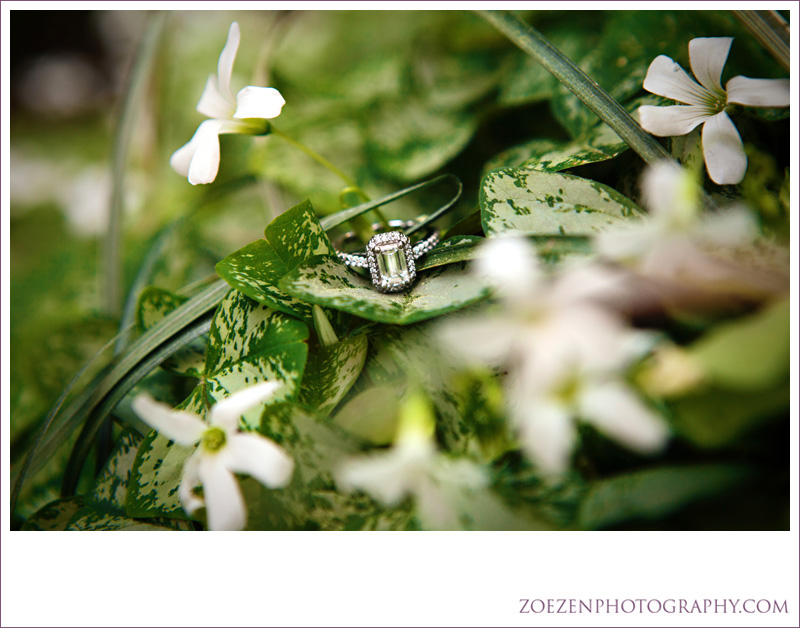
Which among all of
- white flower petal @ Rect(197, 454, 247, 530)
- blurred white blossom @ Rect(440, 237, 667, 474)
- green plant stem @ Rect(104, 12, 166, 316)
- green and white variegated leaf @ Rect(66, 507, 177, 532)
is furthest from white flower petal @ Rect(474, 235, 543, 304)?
green plant stem @ Rect(104, 12, 166, 316)

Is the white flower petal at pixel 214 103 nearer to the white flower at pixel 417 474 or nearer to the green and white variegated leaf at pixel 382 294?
the green and white variegated leaf at pixel 382 294

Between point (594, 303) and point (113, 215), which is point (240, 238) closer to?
point (113, 215)

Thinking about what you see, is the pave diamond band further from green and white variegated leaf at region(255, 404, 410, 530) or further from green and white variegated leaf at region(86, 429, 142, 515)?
green and white variegated leaf at region(86, 429, 142, 515)

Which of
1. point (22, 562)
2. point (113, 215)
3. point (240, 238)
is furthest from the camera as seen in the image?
point (240, 238)

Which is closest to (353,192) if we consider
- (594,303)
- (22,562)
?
(594,303)

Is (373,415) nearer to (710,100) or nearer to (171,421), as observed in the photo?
(171,421)

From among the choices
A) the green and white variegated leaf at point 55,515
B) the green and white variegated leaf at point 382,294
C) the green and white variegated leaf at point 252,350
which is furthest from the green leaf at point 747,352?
the green and white variegated leaf at point 55,515
